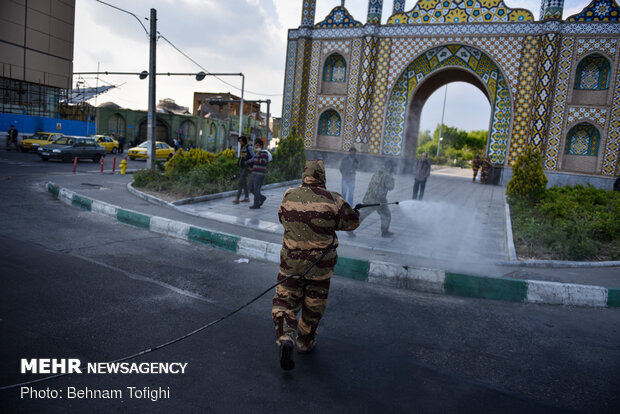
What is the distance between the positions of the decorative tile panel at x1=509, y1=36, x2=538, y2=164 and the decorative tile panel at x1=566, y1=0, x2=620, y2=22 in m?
2.17

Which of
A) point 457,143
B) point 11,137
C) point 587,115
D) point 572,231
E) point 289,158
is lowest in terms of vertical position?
point 572,231

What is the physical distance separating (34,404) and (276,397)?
4.74ft

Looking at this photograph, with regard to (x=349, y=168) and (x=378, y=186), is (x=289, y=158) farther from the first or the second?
(x=378, y=186)

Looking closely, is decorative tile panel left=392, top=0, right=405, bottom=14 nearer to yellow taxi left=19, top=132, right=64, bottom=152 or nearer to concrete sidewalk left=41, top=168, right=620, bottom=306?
concrete sidewalk left=41, top=168, right=620, bottom=306

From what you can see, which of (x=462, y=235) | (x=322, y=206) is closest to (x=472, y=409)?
(x=322, y=206)

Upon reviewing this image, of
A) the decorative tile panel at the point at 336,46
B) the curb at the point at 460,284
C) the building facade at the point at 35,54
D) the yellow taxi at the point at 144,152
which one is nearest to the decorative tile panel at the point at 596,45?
the decorative tile panel at the point at 336,46

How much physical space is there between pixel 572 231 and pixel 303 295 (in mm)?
6633

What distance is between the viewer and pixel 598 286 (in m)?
5.48

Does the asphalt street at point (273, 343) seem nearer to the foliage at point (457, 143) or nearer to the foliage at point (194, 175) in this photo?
the foliage at point (194, 175)

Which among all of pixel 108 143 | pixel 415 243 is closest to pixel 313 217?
pixel 415 243

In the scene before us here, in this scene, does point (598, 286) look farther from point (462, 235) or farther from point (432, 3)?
point (432, 3)

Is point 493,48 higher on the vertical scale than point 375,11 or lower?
lower

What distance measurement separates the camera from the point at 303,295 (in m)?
3.46

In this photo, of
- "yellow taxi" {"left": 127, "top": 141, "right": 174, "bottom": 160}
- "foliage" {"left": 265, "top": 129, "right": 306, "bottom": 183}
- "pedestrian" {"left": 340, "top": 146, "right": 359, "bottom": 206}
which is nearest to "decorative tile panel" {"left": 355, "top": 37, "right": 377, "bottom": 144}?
"foliage" {"left": 265, "top": 129, "right": 306, "bottom": 183}
